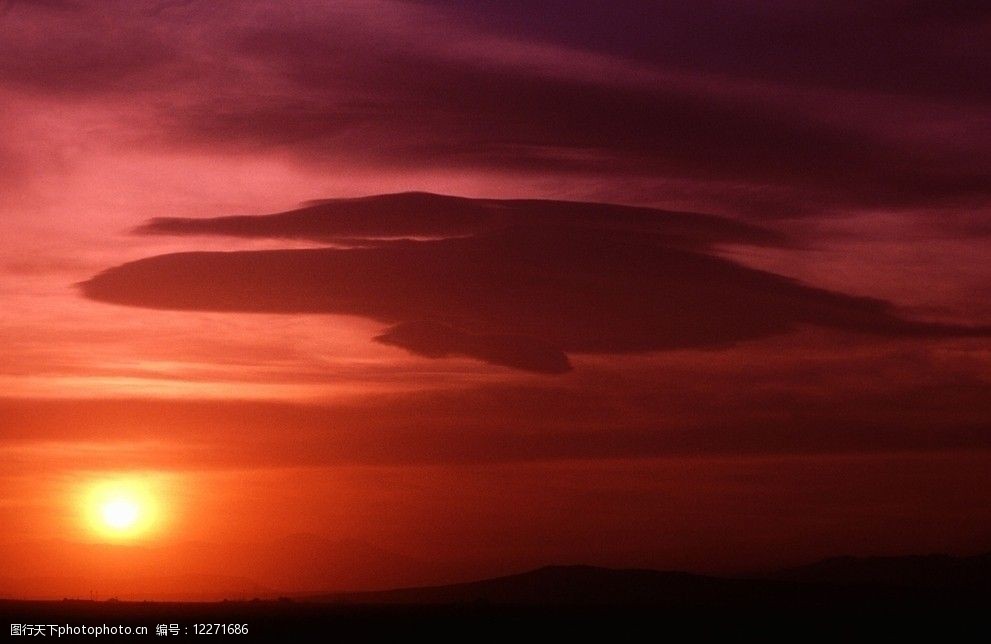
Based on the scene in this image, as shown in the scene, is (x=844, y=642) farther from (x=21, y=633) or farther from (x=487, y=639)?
(x=21, y=633)

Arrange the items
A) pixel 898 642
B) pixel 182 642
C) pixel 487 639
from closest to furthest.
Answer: pixel 182 642
pixel 487 639
pixel 898 642

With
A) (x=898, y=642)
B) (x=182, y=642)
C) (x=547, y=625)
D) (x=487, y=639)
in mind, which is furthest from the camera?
(x=547, y=625)

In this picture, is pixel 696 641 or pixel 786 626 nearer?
pixel 696 641

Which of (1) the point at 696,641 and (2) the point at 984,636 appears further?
(2) the point at 984,636

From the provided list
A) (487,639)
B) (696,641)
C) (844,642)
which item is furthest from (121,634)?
(844,642)

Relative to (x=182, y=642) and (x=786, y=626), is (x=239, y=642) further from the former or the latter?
(x=786, y=626)

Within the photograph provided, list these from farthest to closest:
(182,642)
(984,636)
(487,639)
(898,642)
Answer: (984,636), (898,642), (487,639), (182,642)

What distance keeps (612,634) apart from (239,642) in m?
Answer: 50.2

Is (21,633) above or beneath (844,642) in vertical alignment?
above

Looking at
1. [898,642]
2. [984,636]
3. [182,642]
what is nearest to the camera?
[182,642]

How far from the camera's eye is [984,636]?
569ft

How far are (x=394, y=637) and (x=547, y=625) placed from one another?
4941 cm

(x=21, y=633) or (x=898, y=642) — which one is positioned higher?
(x=21, y=633)

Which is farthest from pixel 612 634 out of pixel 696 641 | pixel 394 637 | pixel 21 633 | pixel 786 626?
pixel 21 633
